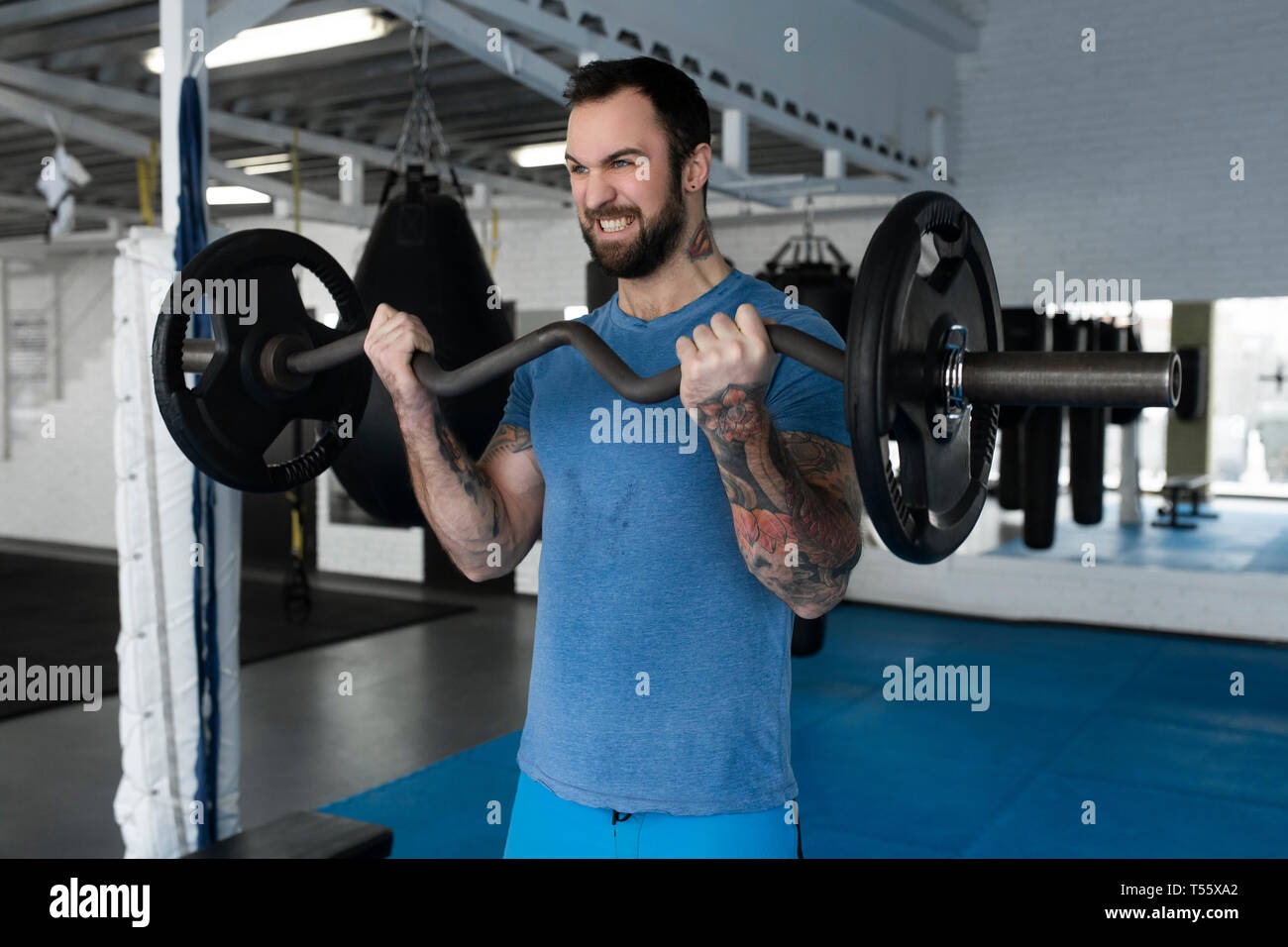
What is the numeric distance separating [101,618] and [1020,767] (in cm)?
540

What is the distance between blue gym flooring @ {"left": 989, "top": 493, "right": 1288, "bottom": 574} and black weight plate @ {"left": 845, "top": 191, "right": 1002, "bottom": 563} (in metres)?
5.57

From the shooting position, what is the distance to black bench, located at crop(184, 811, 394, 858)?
269 centimetres

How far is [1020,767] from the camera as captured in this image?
422cm

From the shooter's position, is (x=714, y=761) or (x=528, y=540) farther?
(x=528, y=540)

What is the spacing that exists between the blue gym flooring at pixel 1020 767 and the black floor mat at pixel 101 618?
228 centimetres

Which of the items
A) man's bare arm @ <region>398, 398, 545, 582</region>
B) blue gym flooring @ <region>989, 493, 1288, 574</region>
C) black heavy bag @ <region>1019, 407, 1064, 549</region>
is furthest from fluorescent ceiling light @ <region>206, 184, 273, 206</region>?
man's bare arm @ <region>398, 398, 545, 582</region>

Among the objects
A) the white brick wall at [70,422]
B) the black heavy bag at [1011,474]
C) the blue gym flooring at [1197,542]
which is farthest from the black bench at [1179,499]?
the white brick wall at [70,422]

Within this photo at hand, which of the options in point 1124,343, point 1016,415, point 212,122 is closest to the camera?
point 1016,415

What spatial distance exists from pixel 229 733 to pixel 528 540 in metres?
1.47

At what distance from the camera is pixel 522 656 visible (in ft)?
20.4

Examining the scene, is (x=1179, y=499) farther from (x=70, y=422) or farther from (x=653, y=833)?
(x=70, y=422)

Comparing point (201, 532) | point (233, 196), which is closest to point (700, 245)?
point (201, 532)
